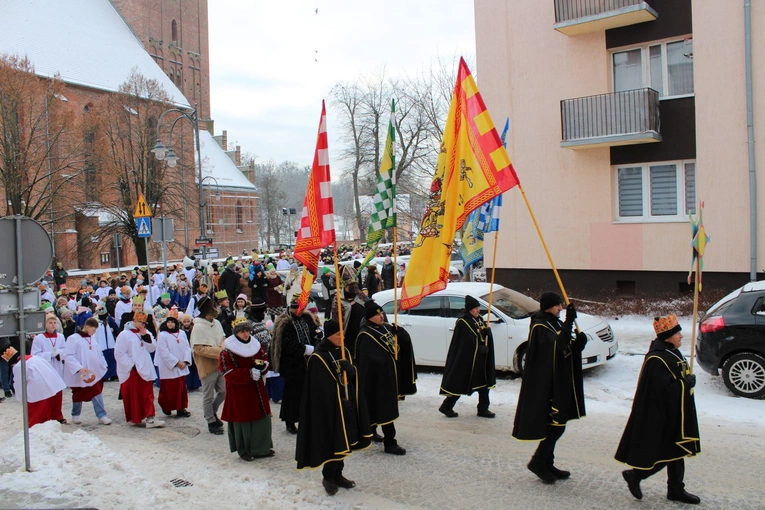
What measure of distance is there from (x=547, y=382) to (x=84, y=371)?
21.9 ft

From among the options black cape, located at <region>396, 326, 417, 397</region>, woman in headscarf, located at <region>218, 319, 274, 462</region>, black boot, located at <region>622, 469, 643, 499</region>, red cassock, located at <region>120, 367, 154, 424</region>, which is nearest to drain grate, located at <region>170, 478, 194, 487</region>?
woman in headscarf, located at <region>218, 319, 274, 462</region>

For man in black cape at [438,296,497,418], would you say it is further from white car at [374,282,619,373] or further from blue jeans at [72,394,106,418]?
blue jeans at [72,394,106,418]

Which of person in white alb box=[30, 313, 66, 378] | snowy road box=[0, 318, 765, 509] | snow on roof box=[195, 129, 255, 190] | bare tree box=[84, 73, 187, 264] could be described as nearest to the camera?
snowy road box=[0, 318, 765, 509]

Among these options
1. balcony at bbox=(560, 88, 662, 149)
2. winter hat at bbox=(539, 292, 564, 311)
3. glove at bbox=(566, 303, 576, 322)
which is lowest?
glove at bbox=(566, 303, 576, 322)

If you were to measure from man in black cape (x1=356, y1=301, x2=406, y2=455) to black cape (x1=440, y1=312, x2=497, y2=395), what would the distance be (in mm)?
1456

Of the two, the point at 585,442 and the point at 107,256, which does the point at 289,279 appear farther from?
the point at 107,256

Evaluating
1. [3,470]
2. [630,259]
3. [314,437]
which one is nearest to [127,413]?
[3,470]

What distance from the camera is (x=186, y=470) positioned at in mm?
7402

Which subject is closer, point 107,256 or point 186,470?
point 186,470

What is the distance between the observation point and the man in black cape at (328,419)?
6.46 metres

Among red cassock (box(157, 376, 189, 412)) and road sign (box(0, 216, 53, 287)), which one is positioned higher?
road sign (box(0, 216, 53, 287))

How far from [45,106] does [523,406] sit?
3805 cm

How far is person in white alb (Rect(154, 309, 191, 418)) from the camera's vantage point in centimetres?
991

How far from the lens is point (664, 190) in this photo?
56.2 ft
